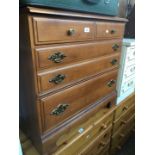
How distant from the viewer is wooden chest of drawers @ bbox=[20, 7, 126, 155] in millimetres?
650

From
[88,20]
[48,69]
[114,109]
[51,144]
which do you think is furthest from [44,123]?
[114,109]

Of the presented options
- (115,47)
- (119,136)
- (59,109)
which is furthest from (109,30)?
(119,136)

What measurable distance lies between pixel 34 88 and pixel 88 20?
468 millimetres

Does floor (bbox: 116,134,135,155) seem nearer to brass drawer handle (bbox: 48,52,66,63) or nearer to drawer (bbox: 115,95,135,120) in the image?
drawer (bbox: 115,95,135,120)

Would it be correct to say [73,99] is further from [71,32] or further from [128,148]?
[128,148]

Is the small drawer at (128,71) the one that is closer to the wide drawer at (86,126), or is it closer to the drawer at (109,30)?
the wide drawer at (86,126)

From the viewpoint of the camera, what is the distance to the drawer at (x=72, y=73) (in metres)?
0.71

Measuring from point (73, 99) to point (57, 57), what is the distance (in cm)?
30

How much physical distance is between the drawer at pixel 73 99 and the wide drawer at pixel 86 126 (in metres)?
0.05

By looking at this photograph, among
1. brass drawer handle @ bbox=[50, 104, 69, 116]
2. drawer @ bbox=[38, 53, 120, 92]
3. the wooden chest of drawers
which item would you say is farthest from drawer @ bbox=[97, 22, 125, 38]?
brass drawer handle @ bbox=[50, 104, 69, 116]
